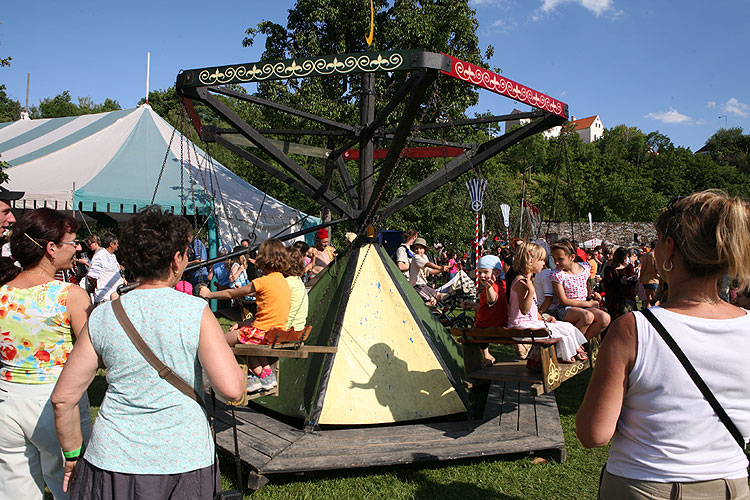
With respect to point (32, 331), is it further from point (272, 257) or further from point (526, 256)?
point (526, 256)

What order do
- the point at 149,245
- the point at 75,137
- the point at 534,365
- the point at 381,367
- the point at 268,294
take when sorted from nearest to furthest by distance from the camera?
the point at 149,245, the point at 268,294, the point at 534,365, the point at 381,367, the point at 75,137

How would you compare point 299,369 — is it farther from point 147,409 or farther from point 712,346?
point 712,346

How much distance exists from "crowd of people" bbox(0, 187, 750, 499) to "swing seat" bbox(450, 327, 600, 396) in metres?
2.34

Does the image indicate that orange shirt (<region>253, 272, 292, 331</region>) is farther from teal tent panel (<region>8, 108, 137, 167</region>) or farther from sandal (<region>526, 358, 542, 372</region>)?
teal tent panel (<region>8, 108, 137, 167</region>)

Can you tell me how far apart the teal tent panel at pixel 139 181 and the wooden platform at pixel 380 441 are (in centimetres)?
677

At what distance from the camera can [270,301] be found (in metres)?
4.51

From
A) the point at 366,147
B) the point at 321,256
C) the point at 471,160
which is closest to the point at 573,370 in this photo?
the point at 471,160

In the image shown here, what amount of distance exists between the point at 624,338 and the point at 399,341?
11.7 ft

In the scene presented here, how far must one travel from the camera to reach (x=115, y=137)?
13656mm

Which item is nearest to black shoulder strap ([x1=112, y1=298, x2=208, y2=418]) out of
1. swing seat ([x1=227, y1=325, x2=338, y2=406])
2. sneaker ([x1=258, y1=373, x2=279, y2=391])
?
swing seat ([x1=227, y1=325, x2=338, y2=406])

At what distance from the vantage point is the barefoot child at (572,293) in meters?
5.29

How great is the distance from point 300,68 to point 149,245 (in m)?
2.07

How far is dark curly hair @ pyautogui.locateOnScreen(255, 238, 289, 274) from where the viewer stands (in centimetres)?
451

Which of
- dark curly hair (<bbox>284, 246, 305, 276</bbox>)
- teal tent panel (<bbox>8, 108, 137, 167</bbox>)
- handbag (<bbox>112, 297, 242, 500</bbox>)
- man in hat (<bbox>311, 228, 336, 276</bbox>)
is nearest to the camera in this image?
handbag (<bbox>112, 297, 242, 500</bbox>)
